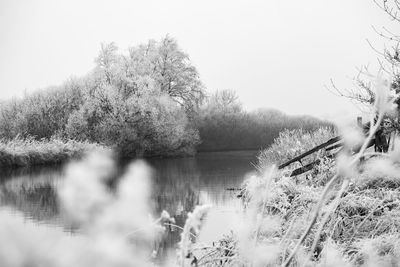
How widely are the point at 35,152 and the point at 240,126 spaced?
20064 mm

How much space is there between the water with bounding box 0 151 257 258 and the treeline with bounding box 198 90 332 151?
17160mm

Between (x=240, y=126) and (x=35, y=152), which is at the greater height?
(x=240, y=126)

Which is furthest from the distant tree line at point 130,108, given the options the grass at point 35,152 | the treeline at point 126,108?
the grass at point 35,152

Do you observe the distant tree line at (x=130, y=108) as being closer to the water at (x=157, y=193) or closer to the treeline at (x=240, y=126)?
the treeline at (x=240, y=126)

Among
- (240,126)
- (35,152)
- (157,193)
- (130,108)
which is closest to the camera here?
(157,193)

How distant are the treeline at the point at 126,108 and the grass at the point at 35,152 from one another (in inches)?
126

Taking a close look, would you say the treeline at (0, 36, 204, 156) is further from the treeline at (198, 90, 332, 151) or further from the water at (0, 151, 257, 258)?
the water at (0, 151, 257, 258)

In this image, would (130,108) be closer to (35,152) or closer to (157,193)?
(35,152)

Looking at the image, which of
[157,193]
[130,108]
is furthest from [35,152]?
[157,193]

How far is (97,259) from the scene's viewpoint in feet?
3.70

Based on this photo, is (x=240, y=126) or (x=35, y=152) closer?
(x=35, y=152)

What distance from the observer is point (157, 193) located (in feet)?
45.9

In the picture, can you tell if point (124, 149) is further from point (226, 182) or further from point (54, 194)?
point (54, 194)

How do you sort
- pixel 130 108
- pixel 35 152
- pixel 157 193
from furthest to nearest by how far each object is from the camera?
pixel 130 108 → pixel 35 152 → pixel 157 193
